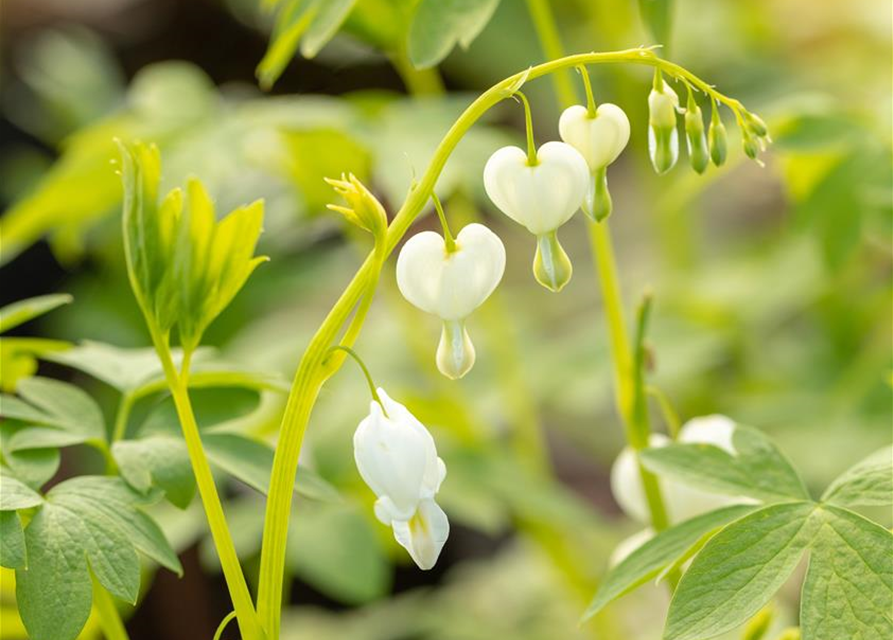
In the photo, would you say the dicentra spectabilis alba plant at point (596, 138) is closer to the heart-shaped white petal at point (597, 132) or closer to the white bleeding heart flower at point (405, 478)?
the heart-shaped white petal at point (597, 132)

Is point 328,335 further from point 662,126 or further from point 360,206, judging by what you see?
point 662,126

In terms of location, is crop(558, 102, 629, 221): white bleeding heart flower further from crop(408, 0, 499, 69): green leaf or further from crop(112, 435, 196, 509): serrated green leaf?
crop(112, 435, 196, 509): serrated green leaf

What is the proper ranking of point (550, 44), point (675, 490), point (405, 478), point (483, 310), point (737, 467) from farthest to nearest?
1. point (483, 310)
2. point (550, 44)
3. point (675, 490)
4. point (737, 467)
5. point (405, 478)

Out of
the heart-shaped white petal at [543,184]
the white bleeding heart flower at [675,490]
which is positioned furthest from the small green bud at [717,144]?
the white bleeding heart flower at [675,490]

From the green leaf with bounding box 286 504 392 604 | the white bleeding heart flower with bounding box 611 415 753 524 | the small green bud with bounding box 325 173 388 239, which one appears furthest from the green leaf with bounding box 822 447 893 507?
the green leaf with bounding box 286 504 392 604

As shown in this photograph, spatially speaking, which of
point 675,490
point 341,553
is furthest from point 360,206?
point 341,553

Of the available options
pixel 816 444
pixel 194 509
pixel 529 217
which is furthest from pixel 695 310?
pixel 529 217

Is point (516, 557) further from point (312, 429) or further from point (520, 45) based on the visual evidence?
point (520, 45)
